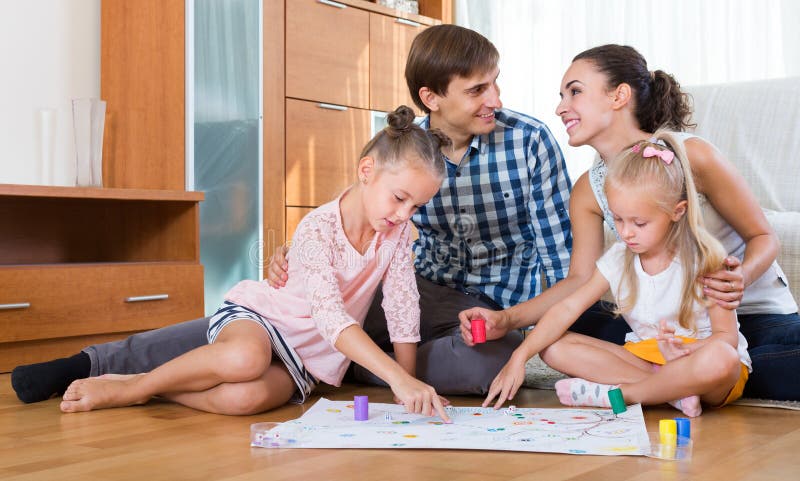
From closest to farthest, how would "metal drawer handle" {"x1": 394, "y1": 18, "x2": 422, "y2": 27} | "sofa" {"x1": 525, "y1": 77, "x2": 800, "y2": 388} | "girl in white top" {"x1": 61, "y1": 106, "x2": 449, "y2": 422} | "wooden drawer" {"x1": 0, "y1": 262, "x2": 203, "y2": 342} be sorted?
"girl in white top" {"x1": 61, "y1": 106, "x2": 449, "y2": 422} < "wooden drawer" {"x1": 0, "y1": 262, "x2": 203, "y2": 342} < "sofa" {"x1": 525, "y1": 77, "x2": 800, "y2": 388} < "metal drawer handle" {"x1": 394, "y1": 18, "x2": 422, "y2": 27}

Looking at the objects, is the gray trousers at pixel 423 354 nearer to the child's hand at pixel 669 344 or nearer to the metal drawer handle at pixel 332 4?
the child's hand at pixel 669 344

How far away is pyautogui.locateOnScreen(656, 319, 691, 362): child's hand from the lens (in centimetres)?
155

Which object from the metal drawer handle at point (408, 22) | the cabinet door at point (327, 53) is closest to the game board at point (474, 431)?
the cabinet door at point (327, 53)

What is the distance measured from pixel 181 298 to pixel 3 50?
40.8 inches

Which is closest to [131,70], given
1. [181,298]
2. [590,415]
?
[181,298]

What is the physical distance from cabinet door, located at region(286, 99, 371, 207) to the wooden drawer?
0.77m

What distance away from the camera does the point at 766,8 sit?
324 cm

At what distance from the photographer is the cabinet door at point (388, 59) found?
3652 mm

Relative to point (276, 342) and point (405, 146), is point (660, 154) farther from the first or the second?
point (276, 342)

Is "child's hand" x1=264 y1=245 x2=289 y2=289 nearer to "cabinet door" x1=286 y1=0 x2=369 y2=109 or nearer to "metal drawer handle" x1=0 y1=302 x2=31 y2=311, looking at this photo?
"metal drawer handle" x1=0 y1=302 x2=31 y2=311

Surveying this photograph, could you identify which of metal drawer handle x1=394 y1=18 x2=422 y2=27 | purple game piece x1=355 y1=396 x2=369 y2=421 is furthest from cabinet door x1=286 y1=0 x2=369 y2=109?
purple game piece x1=355 y1=396 x2=369 y2=421

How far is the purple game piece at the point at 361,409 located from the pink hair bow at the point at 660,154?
0.67 m

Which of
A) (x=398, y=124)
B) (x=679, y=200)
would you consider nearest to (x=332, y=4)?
(x=398, y=124)

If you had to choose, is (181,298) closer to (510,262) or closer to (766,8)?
(510,262)
